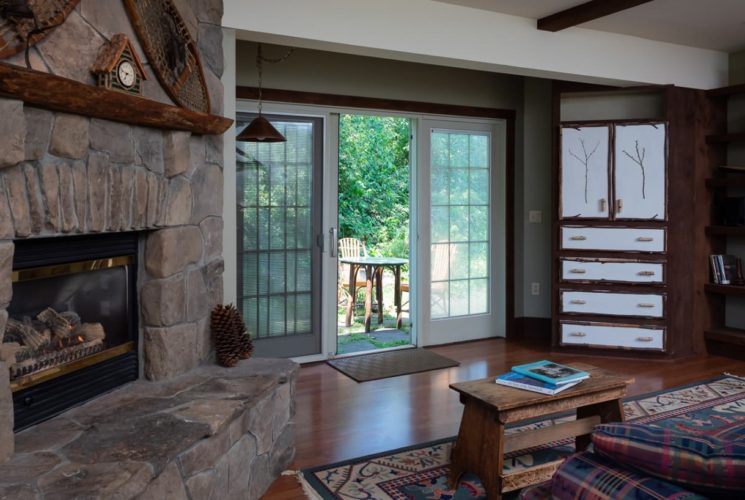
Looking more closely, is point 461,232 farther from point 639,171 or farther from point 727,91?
point 727,91

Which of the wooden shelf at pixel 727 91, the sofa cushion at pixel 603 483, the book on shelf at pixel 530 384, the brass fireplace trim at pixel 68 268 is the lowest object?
the book on shelf at pixel 530 384

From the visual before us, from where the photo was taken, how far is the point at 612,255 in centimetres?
500

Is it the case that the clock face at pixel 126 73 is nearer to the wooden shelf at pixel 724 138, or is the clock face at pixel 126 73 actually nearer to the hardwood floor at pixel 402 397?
the hardwood floor at pixel 402 397

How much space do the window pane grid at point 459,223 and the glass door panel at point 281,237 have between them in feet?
3.77

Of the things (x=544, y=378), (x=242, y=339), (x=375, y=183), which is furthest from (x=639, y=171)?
(x=375, y=183)

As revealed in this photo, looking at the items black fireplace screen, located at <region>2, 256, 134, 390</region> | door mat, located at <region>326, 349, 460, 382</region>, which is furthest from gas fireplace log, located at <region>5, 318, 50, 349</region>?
door mat, located at <region>326, 349, 460, 382</region>

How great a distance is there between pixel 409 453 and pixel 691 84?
154 inches

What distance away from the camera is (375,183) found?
356 inches

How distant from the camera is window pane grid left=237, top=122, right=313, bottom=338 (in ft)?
15.0

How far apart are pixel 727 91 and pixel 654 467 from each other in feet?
15.4

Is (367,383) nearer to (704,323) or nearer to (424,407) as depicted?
(424,407)

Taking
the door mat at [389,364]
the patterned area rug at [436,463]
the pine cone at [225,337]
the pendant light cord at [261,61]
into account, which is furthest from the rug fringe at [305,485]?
the pendant light cord at [261,61]

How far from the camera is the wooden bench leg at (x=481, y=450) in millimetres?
2414

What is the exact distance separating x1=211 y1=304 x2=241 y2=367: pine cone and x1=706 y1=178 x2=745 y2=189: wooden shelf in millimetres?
4083
